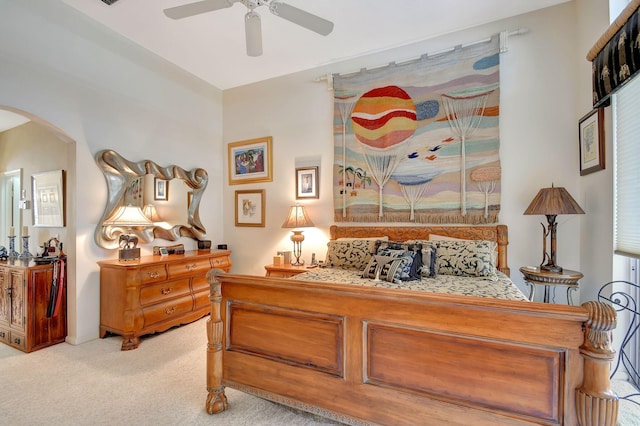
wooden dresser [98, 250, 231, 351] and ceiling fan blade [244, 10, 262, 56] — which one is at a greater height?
ceiling fan blade [244, 10, 262, 56]

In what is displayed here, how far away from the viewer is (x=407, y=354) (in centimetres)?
141

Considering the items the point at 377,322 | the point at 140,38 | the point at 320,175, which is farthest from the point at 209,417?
the point at 140,38

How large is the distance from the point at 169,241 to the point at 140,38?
7.90ft

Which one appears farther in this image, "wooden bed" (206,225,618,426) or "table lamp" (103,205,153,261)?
"table lamp" (103,205,153,261)

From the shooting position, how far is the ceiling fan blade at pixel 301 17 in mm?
2009

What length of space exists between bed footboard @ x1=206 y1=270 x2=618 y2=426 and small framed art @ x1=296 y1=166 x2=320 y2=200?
6.94ft

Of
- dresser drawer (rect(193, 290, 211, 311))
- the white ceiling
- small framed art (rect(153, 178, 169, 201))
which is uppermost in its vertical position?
the white ceiling

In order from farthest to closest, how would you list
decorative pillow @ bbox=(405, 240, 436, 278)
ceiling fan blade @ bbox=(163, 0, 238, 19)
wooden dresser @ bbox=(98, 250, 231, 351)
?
wooden dresser @ bbox=(98, 250, 231, 351) < decorative pillow @ bbox=(405, 240, 436, 278) < ceiling fan blade @ bbox=(163, 0, 238, 19)

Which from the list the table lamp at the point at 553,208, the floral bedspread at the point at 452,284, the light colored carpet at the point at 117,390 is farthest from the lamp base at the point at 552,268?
the light colored carpet at the point at 117,390

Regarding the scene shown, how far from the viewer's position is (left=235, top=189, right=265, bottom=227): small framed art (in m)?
4.16

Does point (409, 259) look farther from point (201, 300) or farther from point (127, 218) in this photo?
point (127, 218)

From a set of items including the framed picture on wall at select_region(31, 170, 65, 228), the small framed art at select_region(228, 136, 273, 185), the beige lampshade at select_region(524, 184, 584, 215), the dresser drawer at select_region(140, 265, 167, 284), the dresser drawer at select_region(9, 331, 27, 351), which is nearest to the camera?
the beige lampshade at select_region(524, 184, 584, 215)

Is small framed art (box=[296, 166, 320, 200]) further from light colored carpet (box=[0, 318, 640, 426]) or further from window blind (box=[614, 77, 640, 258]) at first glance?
window blind (box=[614, 77, 640, 258])

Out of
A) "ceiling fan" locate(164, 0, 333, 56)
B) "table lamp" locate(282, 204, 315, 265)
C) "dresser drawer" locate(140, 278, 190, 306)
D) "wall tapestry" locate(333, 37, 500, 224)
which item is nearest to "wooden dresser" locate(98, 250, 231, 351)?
"dresser drawer" locate(140, 278, 190, 306)
